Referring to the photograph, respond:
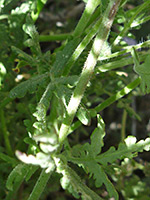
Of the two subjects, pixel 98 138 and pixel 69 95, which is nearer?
pixel 98 138

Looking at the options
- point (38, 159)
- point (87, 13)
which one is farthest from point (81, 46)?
point (38, 159)

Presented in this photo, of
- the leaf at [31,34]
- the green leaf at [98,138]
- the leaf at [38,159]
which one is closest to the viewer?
the leaf at [38,159]

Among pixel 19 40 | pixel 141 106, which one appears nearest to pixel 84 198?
pixel 19 40

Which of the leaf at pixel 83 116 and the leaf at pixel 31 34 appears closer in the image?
the leaf at pixel 83 116

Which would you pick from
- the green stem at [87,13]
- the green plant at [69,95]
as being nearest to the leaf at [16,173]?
the green plant at [69,95]

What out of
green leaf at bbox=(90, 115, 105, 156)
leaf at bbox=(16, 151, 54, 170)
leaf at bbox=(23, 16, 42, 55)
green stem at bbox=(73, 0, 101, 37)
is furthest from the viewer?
leaf at bbox=(23, 16, 42, 55)

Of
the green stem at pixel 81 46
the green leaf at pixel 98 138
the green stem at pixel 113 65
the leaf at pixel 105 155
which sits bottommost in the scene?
the leaf at pixel 105 155

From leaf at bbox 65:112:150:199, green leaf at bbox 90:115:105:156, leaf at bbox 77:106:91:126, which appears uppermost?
leaf at bbox 77:106:91:126

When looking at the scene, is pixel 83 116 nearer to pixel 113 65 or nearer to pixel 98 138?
pixel 98 138

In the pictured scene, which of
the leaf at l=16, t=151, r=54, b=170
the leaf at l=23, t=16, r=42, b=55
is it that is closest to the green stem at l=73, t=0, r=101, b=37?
the leaf at l=23, t=16, r=42, b=55

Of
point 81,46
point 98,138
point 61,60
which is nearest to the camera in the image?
point 98,138

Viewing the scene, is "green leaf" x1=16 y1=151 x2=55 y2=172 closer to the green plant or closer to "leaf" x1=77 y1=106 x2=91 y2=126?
the green plant

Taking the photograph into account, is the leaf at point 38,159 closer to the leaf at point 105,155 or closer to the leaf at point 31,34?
the leaf at point 105,155
